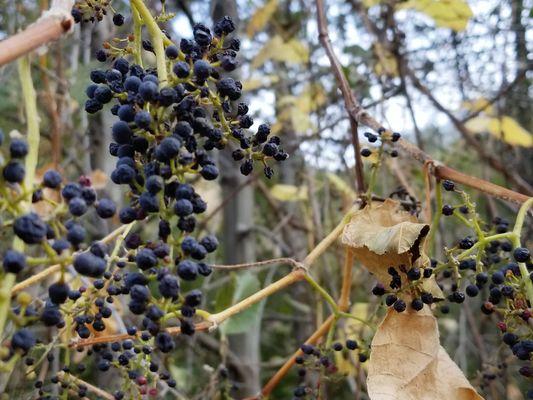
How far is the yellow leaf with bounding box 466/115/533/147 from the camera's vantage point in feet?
9.19

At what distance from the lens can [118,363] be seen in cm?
107

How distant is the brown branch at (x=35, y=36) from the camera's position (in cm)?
67

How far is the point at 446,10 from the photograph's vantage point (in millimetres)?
2396

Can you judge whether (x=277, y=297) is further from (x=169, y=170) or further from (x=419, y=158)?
(x=169, y=170)

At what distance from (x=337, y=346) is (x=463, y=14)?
1645 millimetres

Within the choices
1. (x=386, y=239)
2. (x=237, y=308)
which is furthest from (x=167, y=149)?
(x=386, y=239)

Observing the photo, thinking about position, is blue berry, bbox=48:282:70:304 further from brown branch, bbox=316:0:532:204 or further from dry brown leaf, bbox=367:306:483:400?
brown branch, bbox=316:0:532:204

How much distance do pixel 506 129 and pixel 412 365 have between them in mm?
2144

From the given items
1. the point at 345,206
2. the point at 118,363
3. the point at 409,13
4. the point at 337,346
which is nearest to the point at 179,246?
the point at 118,363

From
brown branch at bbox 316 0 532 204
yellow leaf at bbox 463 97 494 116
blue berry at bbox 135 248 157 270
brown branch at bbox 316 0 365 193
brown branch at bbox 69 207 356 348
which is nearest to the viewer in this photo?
blue berry at bbox 135 248 157 270

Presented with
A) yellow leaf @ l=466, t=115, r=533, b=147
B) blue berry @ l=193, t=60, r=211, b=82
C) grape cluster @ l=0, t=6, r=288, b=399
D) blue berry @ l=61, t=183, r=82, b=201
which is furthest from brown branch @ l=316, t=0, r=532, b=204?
yellow leaf @ l=466, t=115, r=533, b=147

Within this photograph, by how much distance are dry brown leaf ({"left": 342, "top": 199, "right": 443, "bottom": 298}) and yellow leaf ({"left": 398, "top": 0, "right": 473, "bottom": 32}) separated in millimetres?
1355

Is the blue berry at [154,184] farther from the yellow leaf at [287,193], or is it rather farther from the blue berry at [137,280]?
the yellow leaf at [287,193]

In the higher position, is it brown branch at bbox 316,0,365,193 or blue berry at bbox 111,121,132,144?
brown branch at bbox 316,0,365,193
